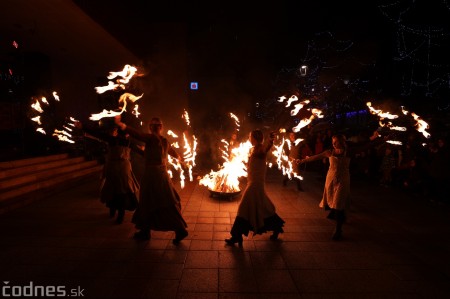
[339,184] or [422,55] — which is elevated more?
[422,55]

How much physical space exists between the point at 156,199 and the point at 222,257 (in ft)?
4.92

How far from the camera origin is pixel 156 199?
525 cm

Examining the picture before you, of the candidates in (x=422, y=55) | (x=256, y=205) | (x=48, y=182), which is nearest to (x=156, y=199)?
(x=256, y=205)

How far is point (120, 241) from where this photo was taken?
5344 mm

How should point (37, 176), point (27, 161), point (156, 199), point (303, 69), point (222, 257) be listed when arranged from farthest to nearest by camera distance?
point (303, 69) < point (27, 161) < point (37, 176) < point (156, 199) < point (222, 257)

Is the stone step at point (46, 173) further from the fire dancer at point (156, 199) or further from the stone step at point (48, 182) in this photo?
the fire dancer at point (156, 199)

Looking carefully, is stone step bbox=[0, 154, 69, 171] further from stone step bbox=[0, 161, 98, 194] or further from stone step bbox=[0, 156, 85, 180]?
stone step bbox=[0, 161, 98, 194]

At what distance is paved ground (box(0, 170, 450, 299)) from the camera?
3848 millimetres

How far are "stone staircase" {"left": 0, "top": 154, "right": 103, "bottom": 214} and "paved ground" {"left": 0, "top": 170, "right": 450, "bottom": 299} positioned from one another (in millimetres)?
619

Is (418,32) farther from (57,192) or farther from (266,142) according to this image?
(57,192)

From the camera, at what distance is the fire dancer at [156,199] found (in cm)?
524

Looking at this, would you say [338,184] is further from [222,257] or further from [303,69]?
[303,69]

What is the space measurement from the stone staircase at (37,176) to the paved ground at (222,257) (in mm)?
619

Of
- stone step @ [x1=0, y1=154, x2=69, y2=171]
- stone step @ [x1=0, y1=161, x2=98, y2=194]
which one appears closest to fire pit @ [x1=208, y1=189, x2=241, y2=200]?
stone step @ [x1=0, y1=161, x2=98, y2=194]
